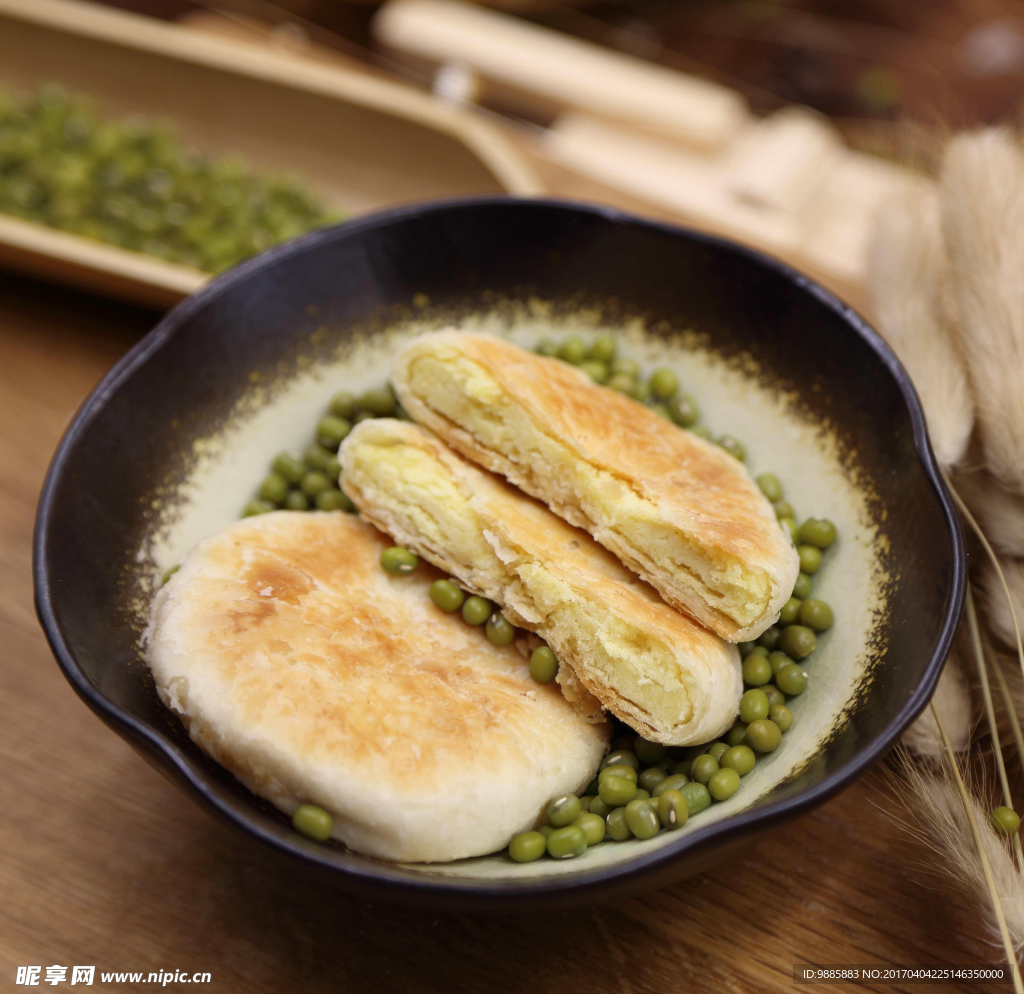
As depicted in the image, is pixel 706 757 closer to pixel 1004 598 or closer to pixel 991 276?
pixel 1004 598

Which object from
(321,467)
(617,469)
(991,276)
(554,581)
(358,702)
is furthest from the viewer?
(991,276)

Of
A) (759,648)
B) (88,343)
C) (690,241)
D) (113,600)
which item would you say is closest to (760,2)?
(690,241)

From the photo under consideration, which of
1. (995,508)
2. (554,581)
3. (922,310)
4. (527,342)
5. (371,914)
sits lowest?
(371,914)

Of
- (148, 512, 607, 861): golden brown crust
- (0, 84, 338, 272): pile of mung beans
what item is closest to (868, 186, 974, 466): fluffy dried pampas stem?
(148, 512, 607, 861): golden brown crust

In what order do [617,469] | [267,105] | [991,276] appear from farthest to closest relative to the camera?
[267,105] < [991,276] < [617,469]

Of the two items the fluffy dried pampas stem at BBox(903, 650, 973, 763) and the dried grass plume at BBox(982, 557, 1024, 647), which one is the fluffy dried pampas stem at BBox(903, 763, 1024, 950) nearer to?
the fluffy dried pampas stem at BBox(903, 650, 973, 763)

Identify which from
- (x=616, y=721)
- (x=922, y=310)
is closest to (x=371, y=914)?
(x=616, y=721)

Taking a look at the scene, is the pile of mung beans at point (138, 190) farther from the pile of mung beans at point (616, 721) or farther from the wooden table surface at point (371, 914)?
the wooden table surface at point (371, 914)

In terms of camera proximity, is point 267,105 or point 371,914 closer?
point 371,914
